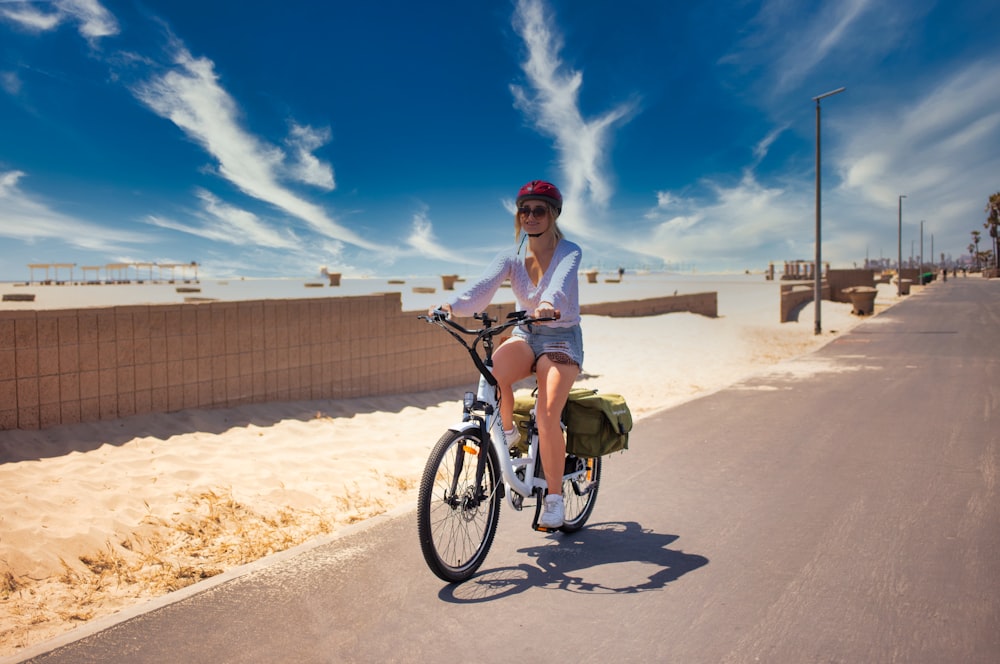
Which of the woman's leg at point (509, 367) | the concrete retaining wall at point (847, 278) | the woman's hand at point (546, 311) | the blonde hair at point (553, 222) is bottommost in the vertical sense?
the woman's leg at point (509, 367)

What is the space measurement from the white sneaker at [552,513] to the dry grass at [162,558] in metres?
1.58

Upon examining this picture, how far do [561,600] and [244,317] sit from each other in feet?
18.3

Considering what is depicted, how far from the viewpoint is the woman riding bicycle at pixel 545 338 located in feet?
12.7

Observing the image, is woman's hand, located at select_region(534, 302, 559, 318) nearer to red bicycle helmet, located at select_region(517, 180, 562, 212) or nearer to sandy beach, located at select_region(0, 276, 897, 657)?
red bicycle helmet, located at select_region(517, 180, 562, 212)

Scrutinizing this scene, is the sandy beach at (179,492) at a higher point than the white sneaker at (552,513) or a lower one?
lower

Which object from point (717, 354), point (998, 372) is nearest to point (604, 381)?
point (717, 354)

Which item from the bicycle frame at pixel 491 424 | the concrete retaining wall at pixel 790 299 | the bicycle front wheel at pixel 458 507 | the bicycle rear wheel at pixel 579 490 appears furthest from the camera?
the concrete retaining wall at pixel 790 299

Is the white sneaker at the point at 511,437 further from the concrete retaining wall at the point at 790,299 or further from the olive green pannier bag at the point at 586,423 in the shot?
the concrete retaining wall at the point at 790,299

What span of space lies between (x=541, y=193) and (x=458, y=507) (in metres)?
1.75

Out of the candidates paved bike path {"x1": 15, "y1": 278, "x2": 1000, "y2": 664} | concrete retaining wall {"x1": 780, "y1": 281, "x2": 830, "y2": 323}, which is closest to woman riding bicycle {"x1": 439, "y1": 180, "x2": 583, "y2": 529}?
paved bike path {"x1": 15, "y1": 278, "x2": 1000, "y2": 664}

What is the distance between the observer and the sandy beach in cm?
388

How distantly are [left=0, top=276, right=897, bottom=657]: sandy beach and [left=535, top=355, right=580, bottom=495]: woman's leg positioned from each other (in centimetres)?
165

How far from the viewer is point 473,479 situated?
377 centimetres

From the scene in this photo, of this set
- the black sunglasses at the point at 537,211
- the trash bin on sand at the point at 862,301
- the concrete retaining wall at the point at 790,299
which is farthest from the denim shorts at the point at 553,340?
the trash bin on sand at the point at 862,301
